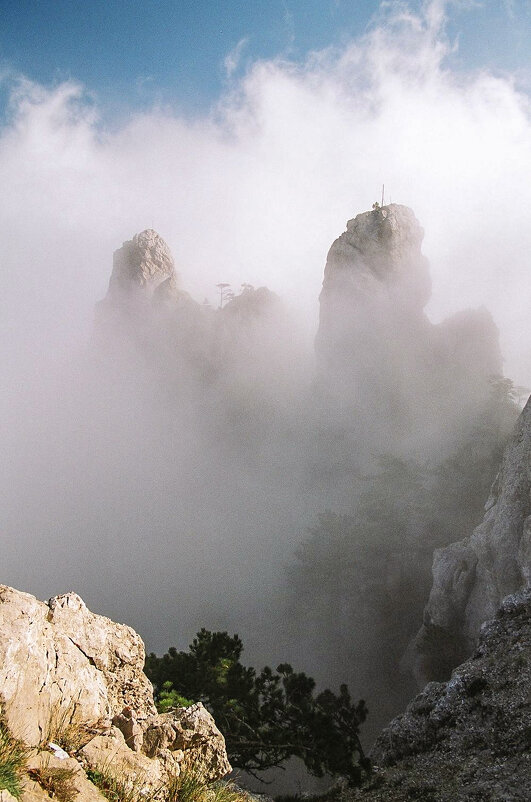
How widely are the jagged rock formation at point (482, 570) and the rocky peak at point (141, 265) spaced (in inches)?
2277

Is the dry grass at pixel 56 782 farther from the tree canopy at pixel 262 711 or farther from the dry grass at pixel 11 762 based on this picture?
the tree canopy at pixel 262 711

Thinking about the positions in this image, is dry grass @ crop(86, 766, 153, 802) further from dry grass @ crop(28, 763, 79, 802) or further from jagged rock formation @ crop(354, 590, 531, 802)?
jagged rock formation @ crop(354, 590, 531, 802)

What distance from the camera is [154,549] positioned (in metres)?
48.6

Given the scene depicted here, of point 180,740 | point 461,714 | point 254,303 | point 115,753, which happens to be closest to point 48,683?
point 115,753

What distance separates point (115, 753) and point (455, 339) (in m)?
51.9

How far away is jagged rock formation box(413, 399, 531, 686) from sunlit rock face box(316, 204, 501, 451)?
76.8ft

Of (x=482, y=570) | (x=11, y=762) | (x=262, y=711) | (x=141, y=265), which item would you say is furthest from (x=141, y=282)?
(x=11, y=762)

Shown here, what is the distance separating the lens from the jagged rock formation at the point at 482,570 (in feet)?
62.7

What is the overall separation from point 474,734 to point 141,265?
70.8 meters

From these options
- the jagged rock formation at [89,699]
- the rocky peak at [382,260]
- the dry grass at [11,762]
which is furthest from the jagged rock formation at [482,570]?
the rocky peak at [382,260]

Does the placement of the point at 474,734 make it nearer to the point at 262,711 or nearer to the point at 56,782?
the point at 262,711

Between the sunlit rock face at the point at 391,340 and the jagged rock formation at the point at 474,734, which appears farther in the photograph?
the sunlit rock face at the point at 391,340

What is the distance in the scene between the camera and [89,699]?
6.36 m

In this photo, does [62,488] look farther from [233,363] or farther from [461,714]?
[461,714]
